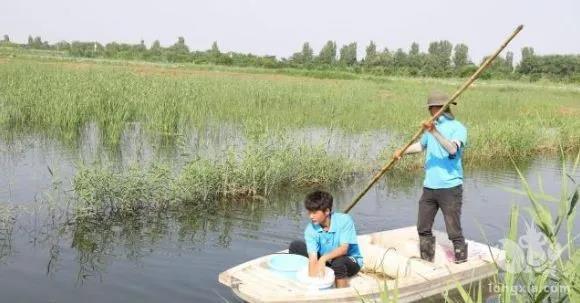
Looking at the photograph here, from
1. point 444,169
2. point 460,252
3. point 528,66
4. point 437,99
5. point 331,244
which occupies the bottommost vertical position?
point 460,252

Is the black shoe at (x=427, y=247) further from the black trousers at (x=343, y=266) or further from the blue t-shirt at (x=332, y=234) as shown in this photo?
the blue t-shirt at (x=332, y=234)

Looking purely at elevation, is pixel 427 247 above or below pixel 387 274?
A: above

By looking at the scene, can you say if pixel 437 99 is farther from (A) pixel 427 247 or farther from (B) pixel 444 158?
(A) pixel 427 247

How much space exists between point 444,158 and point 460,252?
869 millimetres

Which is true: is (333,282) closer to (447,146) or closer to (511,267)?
(447,146)

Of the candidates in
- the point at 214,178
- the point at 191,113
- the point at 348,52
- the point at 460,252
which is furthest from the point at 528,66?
the point at 460,252

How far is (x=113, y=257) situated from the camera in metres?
5.66

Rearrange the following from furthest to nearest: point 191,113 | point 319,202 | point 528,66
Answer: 1. point 528,66
2. point 191,113
3. point 319,202

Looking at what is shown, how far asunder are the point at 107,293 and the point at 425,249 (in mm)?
2668

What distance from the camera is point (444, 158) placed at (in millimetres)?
4871

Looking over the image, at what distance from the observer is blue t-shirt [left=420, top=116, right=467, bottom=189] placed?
15.8 ft

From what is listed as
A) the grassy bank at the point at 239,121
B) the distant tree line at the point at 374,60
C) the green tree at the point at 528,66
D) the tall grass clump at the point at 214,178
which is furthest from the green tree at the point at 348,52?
the tall grass clump at the point at 214,178

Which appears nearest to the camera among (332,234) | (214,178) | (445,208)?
(332,234)

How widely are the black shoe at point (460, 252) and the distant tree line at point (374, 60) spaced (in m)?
34.1
